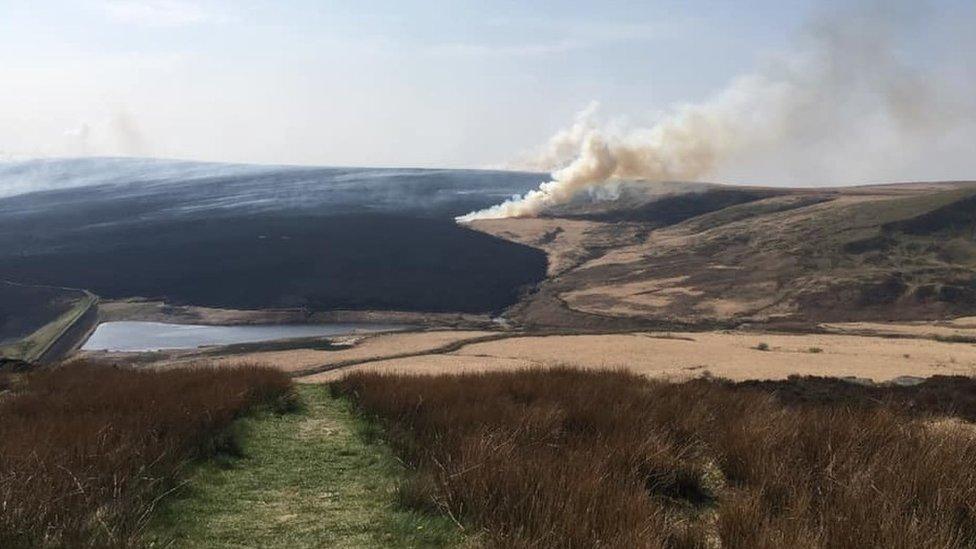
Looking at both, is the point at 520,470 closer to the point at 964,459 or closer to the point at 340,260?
the point at 964,459

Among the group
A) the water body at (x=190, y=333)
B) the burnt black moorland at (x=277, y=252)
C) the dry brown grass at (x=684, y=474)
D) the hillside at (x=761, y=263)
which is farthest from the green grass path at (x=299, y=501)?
the burnt black moorland at (x=277, y=252)

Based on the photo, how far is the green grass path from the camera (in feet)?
16.3

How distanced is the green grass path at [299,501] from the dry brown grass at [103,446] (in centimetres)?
30

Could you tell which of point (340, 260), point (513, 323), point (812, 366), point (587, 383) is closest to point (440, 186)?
point (340, 260)

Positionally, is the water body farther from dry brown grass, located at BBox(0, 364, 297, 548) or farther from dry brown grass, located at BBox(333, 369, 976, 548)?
dry brown grass, located at BBox(333, 369, 976, 548)

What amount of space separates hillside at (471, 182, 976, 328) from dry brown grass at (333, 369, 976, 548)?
37.9m

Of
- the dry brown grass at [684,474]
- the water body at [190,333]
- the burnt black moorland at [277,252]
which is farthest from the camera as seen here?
the burnt black moorland at [277,252]

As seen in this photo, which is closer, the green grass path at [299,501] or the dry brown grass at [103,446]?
the dry brown grass at [103,446]

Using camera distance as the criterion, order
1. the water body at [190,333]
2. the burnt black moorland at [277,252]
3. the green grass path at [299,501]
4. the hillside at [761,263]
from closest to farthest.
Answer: the green grass path at [299,501] < the water body at [190,333] < the hillside at [761,263] < the burnt black moorland at [277,252]

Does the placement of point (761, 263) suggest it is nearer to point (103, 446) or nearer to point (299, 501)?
point (299, 501)

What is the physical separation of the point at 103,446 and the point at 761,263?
189ft

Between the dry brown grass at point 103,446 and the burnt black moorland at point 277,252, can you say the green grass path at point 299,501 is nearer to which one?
the dry brown grass at point 103,446

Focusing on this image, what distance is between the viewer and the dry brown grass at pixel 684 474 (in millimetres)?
4145

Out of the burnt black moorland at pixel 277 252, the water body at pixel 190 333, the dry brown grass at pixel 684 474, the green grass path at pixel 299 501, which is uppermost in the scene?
the dry brown grass at pixel 684 474
